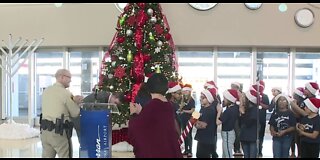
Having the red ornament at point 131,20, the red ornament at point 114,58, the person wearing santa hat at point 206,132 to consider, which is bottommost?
the person wearing santa hat at point 206,132

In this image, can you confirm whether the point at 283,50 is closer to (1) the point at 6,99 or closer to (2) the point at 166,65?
(2) the point at 166,65

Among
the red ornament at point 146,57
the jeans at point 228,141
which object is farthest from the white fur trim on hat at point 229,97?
the red ornament at point 146,57

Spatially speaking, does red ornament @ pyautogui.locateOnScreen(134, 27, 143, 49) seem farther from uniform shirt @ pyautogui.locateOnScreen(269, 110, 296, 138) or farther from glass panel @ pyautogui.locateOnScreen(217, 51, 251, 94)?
glass panel @ pyautogui.locateOnScreen(217, 51, 251, 94)

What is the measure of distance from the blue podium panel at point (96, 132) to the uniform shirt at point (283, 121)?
7.48 feet

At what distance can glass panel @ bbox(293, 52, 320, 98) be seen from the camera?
26.7ft

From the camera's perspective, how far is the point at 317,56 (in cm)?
814

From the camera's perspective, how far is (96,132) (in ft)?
10.4

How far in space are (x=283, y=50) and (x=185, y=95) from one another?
3.61m

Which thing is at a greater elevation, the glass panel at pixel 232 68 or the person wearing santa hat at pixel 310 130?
the glass panel at pixel 232 68

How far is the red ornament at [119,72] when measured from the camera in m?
5.17

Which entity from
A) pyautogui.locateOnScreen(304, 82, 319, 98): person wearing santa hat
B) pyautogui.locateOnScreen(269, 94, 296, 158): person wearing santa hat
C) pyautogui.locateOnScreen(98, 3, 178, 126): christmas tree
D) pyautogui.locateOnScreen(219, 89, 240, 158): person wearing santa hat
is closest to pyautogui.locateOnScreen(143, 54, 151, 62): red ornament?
pyautogui.locateOnScreen(98, 3, 178, 126): christmas tree

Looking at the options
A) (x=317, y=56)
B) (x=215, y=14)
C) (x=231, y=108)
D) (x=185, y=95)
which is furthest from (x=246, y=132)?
(x=317, y=56)

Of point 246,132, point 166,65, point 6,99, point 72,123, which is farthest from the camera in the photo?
point 6,99

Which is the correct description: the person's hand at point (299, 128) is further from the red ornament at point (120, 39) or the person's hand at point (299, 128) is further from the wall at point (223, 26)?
the wall at point (223, 26)
